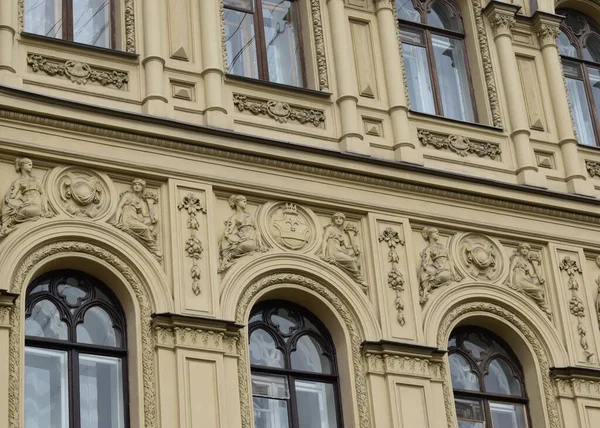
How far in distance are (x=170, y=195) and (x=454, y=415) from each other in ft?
14.6

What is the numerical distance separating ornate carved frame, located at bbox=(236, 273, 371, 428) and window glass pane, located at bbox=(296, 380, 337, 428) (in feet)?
1.30

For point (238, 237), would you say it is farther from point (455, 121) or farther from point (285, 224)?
point (455, 121)

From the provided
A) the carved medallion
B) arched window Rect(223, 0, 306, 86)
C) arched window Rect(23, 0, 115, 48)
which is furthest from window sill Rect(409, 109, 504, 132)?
the carved medallion

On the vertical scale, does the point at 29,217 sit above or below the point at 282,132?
below

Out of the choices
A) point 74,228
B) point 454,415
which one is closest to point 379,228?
point 454,415

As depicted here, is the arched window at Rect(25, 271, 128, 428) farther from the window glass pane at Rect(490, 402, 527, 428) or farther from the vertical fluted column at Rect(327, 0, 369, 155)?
the window glass pane at Rect(490, 402, 527, 428)

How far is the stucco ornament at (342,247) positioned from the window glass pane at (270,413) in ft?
6.45

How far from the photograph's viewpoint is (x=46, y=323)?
18.1 meters

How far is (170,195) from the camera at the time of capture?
19.1m

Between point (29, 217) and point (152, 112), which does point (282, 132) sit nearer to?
point (152, 112)

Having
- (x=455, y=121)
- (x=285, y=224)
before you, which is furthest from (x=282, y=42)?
(x=285, y=224)

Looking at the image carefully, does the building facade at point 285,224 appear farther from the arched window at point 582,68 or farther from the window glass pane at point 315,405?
the arched window at point 582,68

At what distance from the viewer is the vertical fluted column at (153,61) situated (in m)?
19.7

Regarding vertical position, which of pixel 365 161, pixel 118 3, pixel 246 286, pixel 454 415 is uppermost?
pixel 118 3
